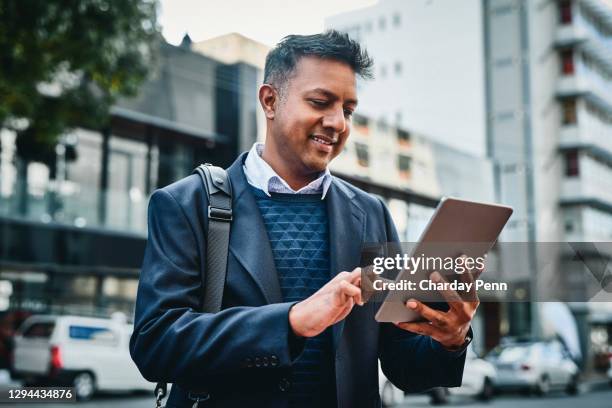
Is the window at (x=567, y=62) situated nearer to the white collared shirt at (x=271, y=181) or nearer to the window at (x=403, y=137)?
the window at (x=403, y=137)

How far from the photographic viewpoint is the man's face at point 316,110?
5.30ft

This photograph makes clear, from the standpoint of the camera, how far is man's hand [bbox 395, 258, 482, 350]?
4.61ft

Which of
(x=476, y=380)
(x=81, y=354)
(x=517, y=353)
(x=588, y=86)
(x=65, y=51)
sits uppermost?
(x=588, y=86)

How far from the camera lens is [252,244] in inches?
62.7

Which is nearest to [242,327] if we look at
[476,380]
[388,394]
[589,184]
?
[388,394]

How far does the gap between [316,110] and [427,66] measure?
8.75m

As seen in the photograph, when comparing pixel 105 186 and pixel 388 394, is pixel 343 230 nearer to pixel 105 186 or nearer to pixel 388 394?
pixel 388 394

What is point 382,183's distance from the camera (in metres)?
4.48

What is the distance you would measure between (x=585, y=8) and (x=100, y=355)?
1758 cm

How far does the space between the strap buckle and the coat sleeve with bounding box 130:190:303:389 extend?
0.22ft

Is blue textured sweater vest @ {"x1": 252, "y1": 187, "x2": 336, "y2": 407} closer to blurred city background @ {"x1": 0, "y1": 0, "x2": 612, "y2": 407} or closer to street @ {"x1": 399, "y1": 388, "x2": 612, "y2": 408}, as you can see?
blurred city background @ {"x1": 0, "y1": 0, "x2": 612, "y2": 407}

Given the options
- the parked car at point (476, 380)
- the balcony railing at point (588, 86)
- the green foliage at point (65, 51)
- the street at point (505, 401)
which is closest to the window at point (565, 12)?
the balcony railing at point (588, 86)

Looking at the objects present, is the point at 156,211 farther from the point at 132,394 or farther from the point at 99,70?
the point at 132,394

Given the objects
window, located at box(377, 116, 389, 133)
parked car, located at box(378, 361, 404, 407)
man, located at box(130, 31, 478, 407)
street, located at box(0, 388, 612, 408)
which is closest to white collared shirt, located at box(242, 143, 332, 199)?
man, located at box(130, 31, 478, 407)
